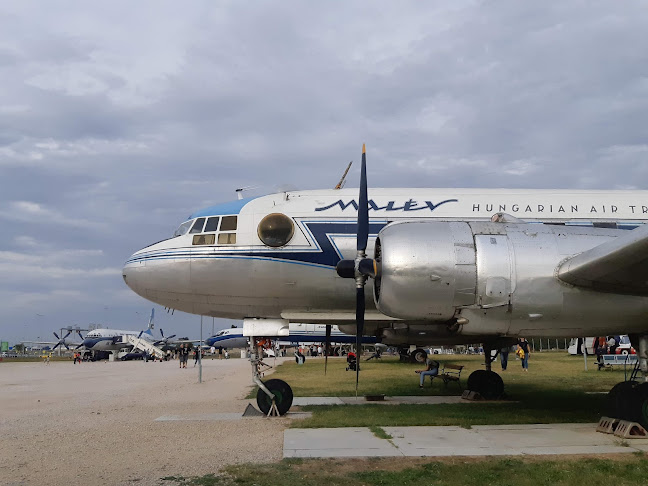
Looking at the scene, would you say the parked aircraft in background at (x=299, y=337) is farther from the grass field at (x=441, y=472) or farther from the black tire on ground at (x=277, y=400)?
the grass field at (x=441, y=472)

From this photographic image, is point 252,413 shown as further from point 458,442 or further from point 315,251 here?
point 458,442

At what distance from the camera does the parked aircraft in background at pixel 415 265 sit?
29.1 ft

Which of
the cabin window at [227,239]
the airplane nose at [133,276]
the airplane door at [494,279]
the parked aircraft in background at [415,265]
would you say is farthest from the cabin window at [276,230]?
the airplane door at [494,279]

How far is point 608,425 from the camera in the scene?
1005 cm

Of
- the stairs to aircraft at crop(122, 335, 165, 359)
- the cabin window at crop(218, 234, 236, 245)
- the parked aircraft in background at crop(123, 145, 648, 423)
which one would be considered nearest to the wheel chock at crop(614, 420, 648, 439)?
the parked aircraft in background at crop(123, 145, 648, 423)

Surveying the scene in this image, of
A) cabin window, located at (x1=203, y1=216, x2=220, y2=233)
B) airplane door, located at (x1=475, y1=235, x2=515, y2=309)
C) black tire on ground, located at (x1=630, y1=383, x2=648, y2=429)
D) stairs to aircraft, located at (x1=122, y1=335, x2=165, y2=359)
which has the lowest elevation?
stairs to aircraft, located at (x1=122, y1=335, x2=165, y2=359)

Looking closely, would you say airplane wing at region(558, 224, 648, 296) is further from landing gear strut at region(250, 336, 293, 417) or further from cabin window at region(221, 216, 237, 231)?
cabin window at region(221, 216, 237, 231)

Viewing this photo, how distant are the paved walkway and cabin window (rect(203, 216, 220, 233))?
4877mm

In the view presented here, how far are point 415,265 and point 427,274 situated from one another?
244 millimetres

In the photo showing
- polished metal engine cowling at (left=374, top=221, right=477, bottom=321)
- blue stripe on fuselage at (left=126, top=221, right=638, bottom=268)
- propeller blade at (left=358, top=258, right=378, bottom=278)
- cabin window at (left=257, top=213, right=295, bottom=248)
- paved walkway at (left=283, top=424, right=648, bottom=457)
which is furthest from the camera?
cabin window at (left=257, top=213, right=295, bottom=248)

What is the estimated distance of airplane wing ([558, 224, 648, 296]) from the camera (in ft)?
26.2

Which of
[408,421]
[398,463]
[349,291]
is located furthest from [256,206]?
[398,463]

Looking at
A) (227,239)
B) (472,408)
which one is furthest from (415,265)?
(472,408)

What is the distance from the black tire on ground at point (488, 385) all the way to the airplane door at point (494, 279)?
26.1ft
